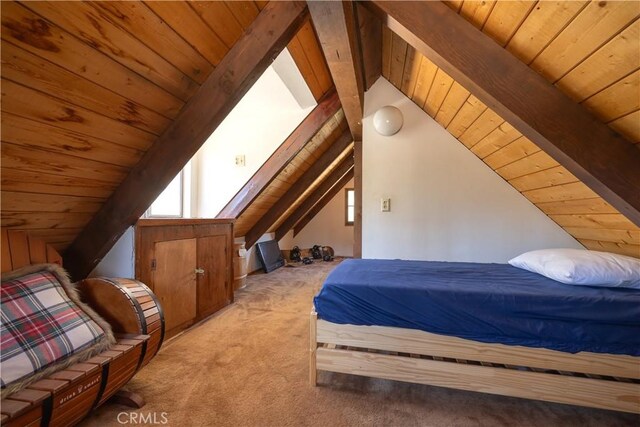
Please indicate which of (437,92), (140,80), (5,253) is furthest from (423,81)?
(5,253)

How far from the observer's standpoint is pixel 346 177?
675 centimetres

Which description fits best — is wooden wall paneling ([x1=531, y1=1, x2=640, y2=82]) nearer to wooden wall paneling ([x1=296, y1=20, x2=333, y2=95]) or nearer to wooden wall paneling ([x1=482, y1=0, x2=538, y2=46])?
wooden wall paneling ([x1=482, y1=0, x2=538, y2=46])

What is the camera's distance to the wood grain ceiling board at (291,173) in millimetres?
3420

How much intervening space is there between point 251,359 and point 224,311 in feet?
3.72

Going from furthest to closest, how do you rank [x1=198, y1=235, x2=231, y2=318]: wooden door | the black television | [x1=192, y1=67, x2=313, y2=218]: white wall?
the black television < [x1=192, y1=67, x2=313, y2=218]: white wall < [x1=198, y1=235, x2=231, y2=318]: wooden door

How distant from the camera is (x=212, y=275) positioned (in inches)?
113

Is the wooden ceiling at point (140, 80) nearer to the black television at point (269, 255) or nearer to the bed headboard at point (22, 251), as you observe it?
the bed headboard at point (22, 251)

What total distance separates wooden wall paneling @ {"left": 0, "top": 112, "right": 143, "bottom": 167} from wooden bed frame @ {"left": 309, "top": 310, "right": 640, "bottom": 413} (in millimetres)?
1444

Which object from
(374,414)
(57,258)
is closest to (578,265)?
(374,414)

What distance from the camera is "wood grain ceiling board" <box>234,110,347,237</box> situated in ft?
11.2

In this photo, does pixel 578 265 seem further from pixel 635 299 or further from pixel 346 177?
pixel 346 177

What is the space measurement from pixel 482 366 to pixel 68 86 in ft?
7.55

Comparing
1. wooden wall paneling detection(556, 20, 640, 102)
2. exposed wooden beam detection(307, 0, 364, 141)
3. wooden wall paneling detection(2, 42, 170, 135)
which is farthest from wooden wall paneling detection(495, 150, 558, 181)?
wooden wall paneling detection(2, 42, 170, 135)

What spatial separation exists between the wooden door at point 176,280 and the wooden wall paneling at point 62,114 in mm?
972
